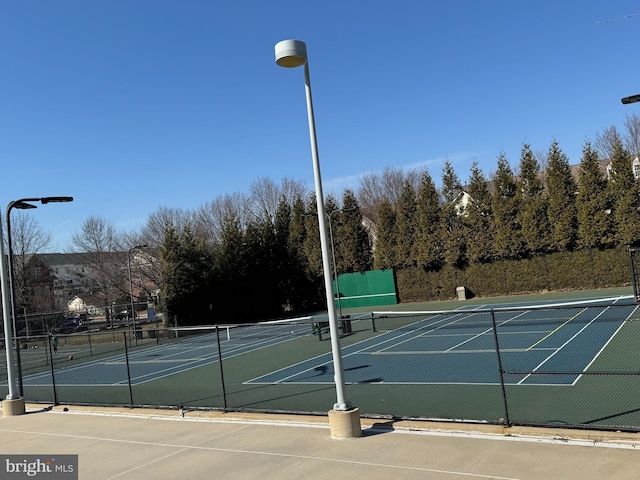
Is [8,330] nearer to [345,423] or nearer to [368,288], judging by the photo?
[345,423]

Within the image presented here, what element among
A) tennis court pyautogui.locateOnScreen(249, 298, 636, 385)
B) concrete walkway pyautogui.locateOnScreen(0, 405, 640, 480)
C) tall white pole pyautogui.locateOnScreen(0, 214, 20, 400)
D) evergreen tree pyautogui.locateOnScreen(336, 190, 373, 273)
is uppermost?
evergreen tree pyautogui.locateOnScreen(336, 190, 373, 273)

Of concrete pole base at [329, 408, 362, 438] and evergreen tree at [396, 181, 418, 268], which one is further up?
evergreen tree at [396, 181, 418, 268]

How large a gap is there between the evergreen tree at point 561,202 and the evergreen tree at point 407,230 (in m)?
11.2

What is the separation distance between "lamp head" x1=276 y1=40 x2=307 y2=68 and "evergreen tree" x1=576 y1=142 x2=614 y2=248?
37.1 metres

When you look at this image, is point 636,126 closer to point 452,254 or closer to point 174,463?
point 452,254

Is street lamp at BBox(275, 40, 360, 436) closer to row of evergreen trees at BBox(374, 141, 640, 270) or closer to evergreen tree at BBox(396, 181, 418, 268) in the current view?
row of evergreen trees at BBox(374, 141, 640, 270)

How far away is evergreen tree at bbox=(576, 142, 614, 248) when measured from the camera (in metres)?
39.5

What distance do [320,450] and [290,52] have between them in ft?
19.1

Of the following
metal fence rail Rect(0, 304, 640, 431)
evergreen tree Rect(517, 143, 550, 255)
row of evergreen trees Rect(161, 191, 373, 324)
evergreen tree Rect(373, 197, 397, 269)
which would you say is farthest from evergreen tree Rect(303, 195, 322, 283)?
metal fence rail Rect(0, 304, 640, 431)

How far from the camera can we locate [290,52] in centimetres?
819

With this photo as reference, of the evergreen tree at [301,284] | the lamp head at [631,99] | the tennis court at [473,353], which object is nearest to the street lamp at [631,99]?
the lamp head at [631,99]

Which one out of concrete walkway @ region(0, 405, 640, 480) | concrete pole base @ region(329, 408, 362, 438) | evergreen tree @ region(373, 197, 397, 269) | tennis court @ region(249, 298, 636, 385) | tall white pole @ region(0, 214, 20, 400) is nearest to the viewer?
concrete walkway @ region(0, 405, 640, 480)

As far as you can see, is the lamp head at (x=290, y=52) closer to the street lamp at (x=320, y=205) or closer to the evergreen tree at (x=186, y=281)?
the street lamp at (x=320, y=205)

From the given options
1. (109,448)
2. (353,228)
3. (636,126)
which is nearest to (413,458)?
(109,448)
